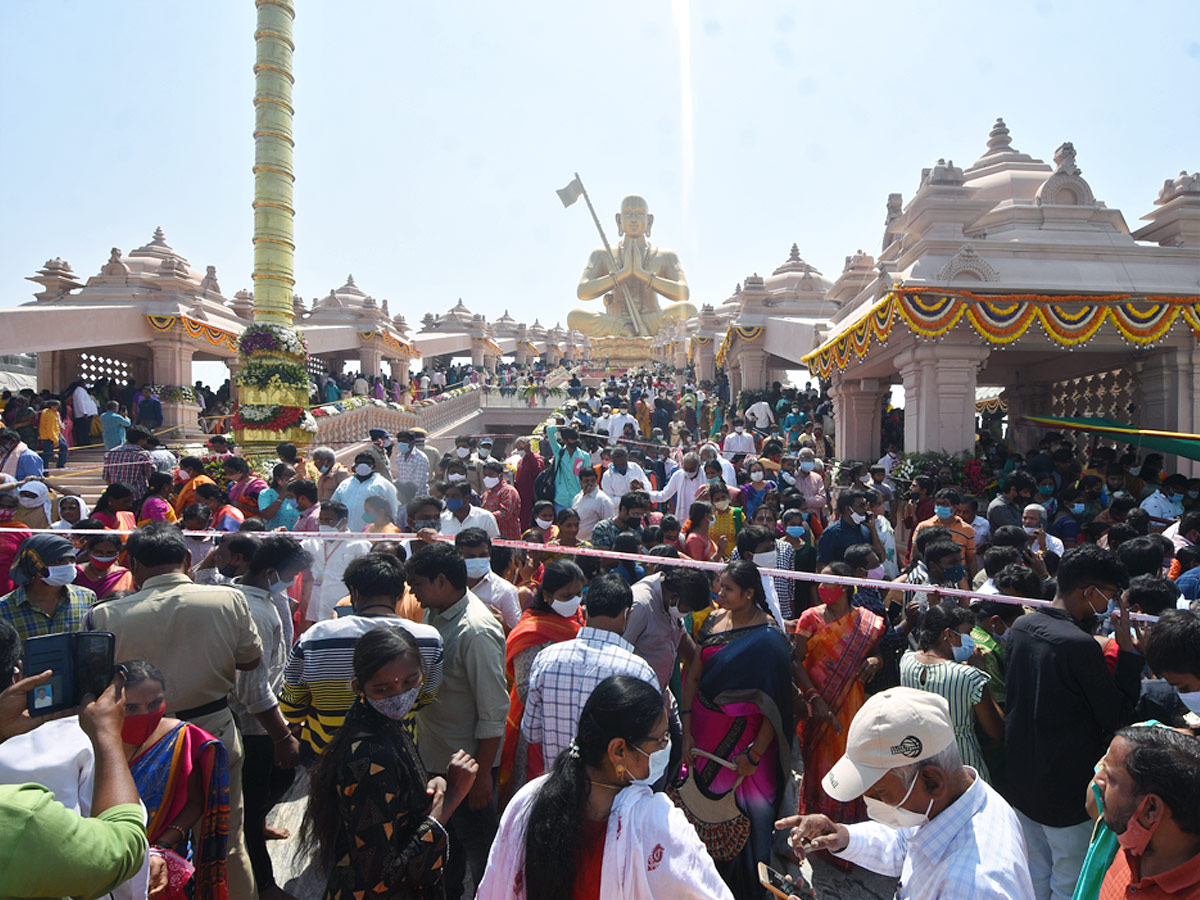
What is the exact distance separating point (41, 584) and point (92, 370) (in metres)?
19.6

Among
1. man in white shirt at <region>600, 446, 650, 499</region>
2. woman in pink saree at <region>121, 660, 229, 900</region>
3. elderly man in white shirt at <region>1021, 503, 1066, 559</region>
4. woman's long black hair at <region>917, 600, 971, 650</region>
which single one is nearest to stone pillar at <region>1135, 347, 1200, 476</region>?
elderly man in white shirt at <region>1021, 503, 1066, 559</region>

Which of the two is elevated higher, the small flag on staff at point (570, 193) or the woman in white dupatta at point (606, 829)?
the small flag on staff at point (570, 193)

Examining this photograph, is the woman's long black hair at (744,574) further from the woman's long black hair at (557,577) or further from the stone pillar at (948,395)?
the stone pillar at (948,395)

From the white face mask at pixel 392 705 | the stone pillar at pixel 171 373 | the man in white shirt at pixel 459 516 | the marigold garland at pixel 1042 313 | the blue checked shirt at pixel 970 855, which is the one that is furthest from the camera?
the stone pillar at pixel 171 373

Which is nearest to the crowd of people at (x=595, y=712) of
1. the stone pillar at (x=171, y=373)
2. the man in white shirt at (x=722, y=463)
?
the man in white shirt at (x=722, y=463)

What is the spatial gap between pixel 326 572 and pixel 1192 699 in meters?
4.69

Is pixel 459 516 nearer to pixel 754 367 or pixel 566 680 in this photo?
pixel 566 680

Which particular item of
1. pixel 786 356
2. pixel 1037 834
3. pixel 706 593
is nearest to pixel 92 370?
pixel 786 356

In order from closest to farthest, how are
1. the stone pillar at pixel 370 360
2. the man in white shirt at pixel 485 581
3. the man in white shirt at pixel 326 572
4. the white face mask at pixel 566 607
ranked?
the white face mask at pixel 566 607 → the man in white shirt at pixel 485 581 → the man in white shirt at pixel 326 572 → the stone pillar at pixel 370 360

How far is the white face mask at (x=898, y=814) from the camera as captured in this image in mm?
1974

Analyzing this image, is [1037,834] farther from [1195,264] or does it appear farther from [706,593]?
[1195,264]

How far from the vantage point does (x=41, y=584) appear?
3.46 m

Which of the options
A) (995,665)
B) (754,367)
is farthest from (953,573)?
(754,367)

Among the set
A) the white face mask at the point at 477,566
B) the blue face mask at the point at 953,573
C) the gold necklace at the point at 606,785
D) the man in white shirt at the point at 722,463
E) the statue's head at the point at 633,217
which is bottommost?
the gold necklace at the point at 606,785
